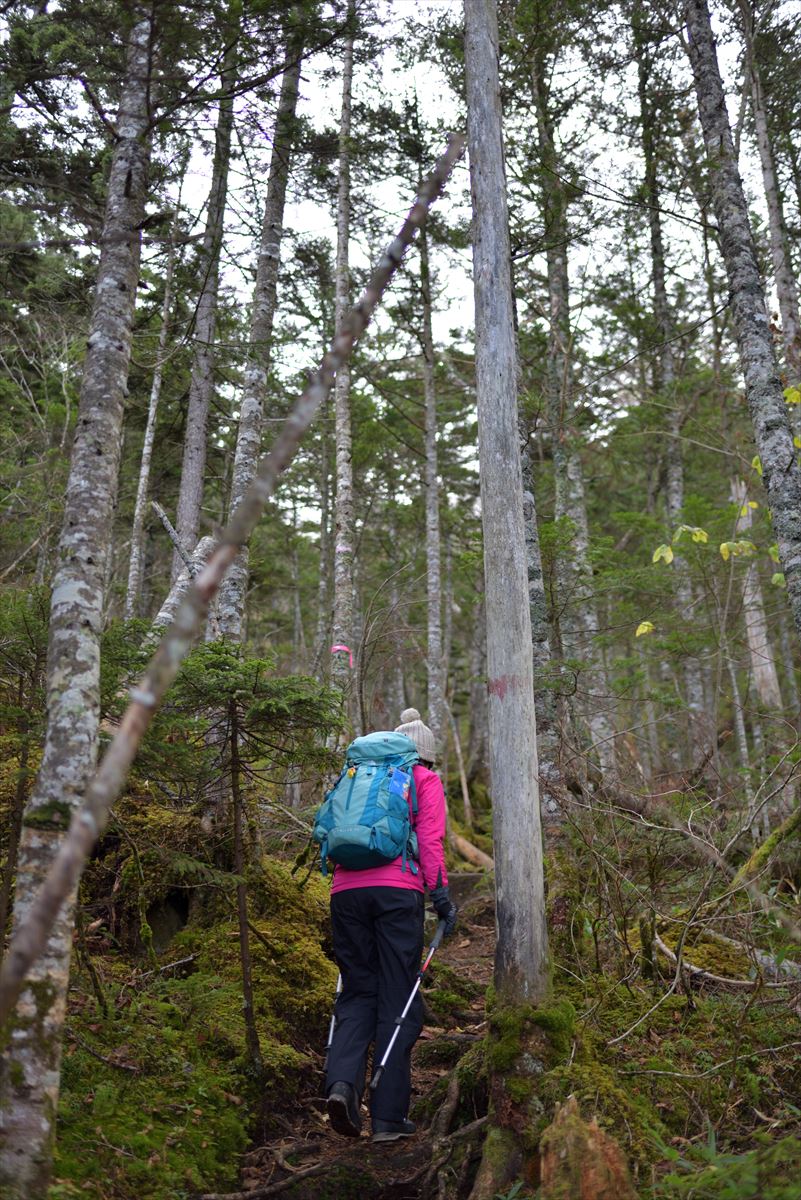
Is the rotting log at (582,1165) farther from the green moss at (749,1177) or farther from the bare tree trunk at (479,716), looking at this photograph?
the bare tree trunk at (479,716)

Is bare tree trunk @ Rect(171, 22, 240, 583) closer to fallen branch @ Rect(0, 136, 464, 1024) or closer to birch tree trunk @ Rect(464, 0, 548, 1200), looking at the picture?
birch tree trunk @ Rect(464, 0, 548, 1200)

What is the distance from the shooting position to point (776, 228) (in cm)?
1098

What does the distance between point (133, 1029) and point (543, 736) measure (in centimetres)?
436

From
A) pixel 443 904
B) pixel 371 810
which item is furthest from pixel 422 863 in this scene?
pixel 371 810

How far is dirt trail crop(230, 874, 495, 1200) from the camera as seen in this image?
3.88m

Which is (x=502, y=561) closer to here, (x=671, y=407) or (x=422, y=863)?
(x=422, y=863)

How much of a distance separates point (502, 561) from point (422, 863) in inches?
76.5

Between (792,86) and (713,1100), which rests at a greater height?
(792,86)

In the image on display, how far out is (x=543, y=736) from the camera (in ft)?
24.7

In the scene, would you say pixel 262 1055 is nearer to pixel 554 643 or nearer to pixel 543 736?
pixel 543 736

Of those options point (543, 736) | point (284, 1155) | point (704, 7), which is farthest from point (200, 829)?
point (704, 7)

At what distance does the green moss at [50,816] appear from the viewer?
114 inches

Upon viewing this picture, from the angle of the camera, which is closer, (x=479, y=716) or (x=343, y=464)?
(x=343, y=464)

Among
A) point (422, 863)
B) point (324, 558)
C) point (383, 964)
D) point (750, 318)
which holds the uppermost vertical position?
point (324, 558)
